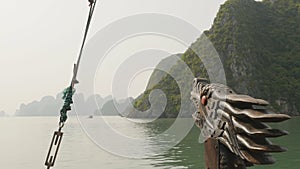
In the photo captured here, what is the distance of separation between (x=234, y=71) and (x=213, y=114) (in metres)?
122

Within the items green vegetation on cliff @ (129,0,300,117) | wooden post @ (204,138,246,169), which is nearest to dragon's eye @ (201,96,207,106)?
wooden post @ (204,138,246,169)

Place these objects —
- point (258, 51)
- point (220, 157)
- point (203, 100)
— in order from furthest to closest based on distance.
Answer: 1. point (258, 51)
2. point (203, 100)
3. point (220, 157)

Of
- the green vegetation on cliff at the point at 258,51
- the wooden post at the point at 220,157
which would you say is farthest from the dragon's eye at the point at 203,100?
the green vegetation on cliff at the point at 258,51

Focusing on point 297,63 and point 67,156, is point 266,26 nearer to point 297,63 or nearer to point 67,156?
point 297,63

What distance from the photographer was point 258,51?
12938 centimetres

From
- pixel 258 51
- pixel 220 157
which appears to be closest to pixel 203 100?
pixel 220 157

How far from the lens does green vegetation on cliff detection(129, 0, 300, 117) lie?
117 meters

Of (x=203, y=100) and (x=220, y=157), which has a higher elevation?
(x=203, y=100)

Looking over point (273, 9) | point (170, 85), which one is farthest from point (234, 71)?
point (273, 9)

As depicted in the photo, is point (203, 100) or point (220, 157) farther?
point (203, 100)

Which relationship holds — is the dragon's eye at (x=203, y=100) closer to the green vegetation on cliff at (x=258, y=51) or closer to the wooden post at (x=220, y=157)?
the wooden post at (x=220, y=157)

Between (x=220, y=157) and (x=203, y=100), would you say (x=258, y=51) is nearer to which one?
(x=203, y=100)

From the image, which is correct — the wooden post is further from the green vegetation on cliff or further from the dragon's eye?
the green vegetation on cliff

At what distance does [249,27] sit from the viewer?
134500mm
